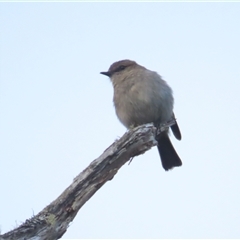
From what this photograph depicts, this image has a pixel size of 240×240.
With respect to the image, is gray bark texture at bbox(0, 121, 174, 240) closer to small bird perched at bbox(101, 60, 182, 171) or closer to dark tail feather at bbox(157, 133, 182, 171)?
small bird perched at bbox(101, 60, 182, 171)

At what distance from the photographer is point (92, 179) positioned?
200 inches

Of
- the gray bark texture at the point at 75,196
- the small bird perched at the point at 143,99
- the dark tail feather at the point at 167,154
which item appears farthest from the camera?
the dark tail feather at the point at 167,154

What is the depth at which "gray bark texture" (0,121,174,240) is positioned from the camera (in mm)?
4688

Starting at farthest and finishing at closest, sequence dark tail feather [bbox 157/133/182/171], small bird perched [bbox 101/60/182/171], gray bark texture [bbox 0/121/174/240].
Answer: dark tail feather [bbox 157/133/182/171]
small bird perched [bbox 101/60/182/171]
gray bark texture [bbox 0/121/174/240]

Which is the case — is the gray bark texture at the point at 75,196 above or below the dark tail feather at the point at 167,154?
below

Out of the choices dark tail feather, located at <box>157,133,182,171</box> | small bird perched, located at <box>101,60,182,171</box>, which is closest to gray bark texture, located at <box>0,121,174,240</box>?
small bird perched, located at <box>101,60,182,171</box>

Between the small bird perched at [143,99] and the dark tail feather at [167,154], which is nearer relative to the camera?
the small bird perched at [143,99]

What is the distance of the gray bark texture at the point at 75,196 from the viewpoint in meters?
4.69

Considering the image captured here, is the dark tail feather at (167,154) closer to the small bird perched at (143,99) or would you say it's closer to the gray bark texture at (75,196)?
the small bird perched at (143,99)

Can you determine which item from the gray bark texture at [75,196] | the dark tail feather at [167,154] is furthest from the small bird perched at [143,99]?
the gray bark texture at [75,196]

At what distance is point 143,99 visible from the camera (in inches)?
298

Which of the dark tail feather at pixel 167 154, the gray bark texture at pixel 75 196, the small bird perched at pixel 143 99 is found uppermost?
the small bird perched at pixel 143 99

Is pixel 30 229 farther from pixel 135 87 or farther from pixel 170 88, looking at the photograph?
pixel 170 88

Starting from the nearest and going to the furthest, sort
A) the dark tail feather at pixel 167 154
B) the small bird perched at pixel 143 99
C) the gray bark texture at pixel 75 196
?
1. the gray bark texture at pixel 75 196
2. the small bird perched at pixel 143 99
3. the dark tail feather at pixel 167 154
